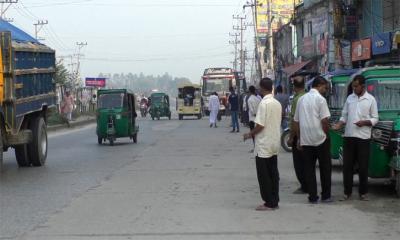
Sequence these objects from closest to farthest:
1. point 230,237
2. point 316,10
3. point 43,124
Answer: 1. point 230,237
2. point 43,124
3. point 316,10

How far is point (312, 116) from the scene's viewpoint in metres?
9.39

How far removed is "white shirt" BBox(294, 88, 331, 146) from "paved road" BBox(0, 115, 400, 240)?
37.8 inches

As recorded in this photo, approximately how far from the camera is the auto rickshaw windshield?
21.9m

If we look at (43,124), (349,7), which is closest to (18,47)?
(43,124)

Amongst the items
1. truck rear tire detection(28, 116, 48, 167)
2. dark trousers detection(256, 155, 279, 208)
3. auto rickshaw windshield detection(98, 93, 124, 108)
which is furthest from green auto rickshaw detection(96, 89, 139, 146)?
dark trousers detection(256, 155, 279, 208)

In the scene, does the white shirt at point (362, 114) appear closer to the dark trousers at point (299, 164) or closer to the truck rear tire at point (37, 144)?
the dark trousers at point (299, 164)

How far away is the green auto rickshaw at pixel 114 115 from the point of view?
71.1ft

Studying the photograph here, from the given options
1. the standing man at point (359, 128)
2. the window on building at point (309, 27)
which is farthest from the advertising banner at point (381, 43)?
the window on building at point (309, 27)

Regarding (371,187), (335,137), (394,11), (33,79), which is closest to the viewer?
(371,187)

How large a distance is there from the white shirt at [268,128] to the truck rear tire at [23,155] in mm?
7896

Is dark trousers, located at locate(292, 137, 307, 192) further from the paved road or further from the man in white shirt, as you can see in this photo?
the man in white shirt

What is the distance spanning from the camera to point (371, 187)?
11.2m

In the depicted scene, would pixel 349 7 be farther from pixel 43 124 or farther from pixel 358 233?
pixel 358 233

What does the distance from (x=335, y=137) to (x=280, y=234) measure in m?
5.16
